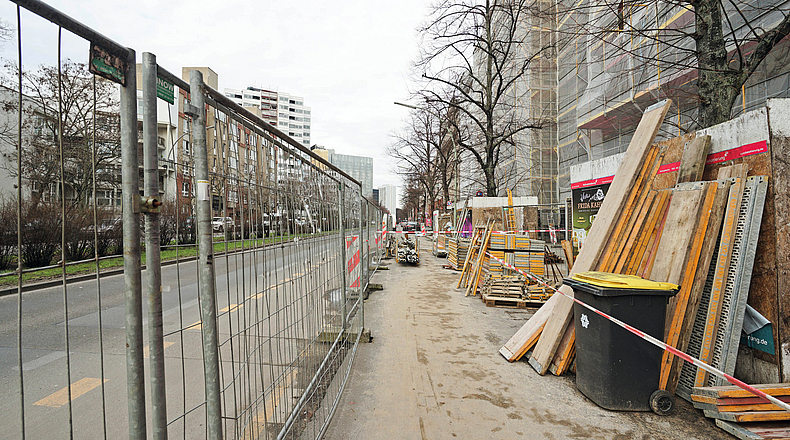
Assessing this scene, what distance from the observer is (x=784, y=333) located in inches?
152

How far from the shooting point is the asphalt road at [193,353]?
7.32 feet

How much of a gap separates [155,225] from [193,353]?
439 centimetres

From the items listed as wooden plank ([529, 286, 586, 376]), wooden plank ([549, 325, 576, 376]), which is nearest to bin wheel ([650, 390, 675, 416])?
wooden plank ([549, 325, 576, 376])

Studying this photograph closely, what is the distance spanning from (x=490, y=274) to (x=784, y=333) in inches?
221

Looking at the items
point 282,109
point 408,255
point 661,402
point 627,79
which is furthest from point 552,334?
point 282,109

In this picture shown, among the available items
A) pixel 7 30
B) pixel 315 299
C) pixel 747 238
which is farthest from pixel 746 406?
pixel 7 30

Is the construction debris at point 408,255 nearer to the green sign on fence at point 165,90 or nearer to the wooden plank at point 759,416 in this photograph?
the wooden plank at point 759,416

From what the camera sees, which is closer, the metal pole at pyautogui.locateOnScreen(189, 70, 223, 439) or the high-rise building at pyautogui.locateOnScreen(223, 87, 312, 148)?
the metal pole at pyautogui.locateOnScreen(189, 70, 223, 439)

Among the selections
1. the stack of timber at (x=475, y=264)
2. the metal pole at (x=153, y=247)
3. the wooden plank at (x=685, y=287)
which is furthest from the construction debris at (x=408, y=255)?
the metal pole at (x=153, y=247)

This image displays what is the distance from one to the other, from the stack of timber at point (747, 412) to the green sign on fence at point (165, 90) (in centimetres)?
475

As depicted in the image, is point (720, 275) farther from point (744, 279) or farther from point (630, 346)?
point (630, 346)

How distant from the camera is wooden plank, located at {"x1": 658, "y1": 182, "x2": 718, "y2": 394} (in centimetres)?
394

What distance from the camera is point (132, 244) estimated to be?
4.25 feet

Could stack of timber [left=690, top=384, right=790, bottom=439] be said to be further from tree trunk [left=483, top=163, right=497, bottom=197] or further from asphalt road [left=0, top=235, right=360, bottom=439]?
tree trunk [left=483, top=163, right=497, bottom=197]
